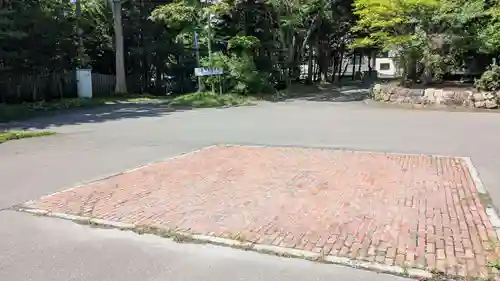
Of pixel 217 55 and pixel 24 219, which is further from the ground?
pixel 217 55

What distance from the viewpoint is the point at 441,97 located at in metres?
18.2

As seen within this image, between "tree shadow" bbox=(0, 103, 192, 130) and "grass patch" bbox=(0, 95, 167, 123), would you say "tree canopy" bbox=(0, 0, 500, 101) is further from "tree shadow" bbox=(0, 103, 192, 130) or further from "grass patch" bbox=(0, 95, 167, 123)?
"tree shadow" bbox=(0, 103, 192, 130)

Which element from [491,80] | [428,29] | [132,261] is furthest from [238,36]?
[132,261]

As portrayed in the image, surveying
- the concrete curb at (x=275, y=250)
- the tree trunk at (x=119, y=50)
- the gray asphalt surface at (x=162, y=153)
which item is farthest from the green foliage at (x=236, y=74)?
the concrete curb at (x=275, y=250)

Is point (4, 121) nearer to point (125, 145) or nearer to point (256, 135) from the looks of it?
point (125, 145)

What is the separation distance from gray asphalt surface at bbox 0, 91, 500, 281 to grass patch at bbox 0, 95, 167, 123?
162 centimetres

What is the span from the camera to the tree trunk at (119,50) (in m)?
24.9

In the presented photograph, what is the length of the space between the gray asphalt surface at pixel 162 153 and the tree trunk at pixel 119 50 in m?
5.95

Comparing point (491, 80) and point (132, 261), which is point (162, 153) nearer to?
point (132, 261)

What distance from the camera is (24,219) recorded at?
16.6ft

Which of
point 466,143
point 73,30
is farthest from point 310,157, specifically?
point 73,30

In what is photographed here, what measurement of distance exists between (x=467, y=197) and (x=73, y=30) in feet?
72.2

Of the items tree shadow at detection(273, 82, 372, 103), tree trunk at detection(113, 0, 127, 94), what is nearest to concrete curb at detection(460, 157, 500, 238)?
tree shadow at detection(273, 82, 372, 103)

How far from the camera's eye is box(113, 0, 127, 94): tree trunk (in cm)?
2492
